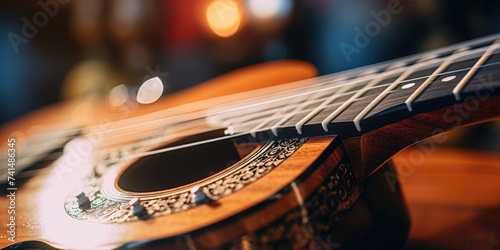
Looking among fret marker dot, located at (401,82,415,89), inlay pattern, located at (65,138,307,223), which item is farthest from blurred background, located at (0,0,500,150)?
inlay pattern, located at (65,138,307,223)

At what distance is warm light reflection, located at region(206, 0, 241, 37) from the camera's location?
1338 mm


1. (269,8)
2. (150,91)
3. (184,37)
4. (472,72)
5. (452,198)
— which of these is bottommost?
(452,198)

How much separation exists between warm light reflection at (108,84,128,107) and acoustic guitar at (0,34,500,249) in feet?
1.61

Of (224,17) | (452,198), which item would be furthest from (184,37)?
(452,198)

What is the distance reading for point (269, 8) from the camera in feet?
4.12

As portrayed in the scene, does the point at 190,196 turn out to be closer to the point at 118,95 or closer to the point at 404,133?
the point at 404,133

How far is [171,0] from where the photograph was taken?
159 centimetres

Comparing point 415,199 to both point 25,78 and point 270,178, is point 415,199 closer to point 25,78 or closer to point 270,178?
point 270,178

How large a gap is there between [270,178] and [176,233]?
0.10m

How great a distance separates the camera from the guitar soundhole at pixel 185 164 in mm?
622

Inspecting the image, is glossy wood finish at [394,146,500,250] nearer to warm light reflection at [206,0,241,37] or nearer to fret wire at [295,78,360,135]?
fret wire at [295,78,360,135]

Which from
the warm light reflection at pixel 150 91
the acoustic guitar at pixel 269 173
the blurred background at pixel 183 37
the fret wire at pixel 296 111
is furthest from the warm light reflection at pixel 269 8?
the fret wire at pixel 296 111

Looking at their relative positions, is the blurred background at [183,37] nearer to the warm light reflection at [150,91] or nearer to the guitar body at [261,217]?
the warm light reflection at [150,91]

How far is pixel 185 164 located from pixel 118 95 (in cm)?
74
